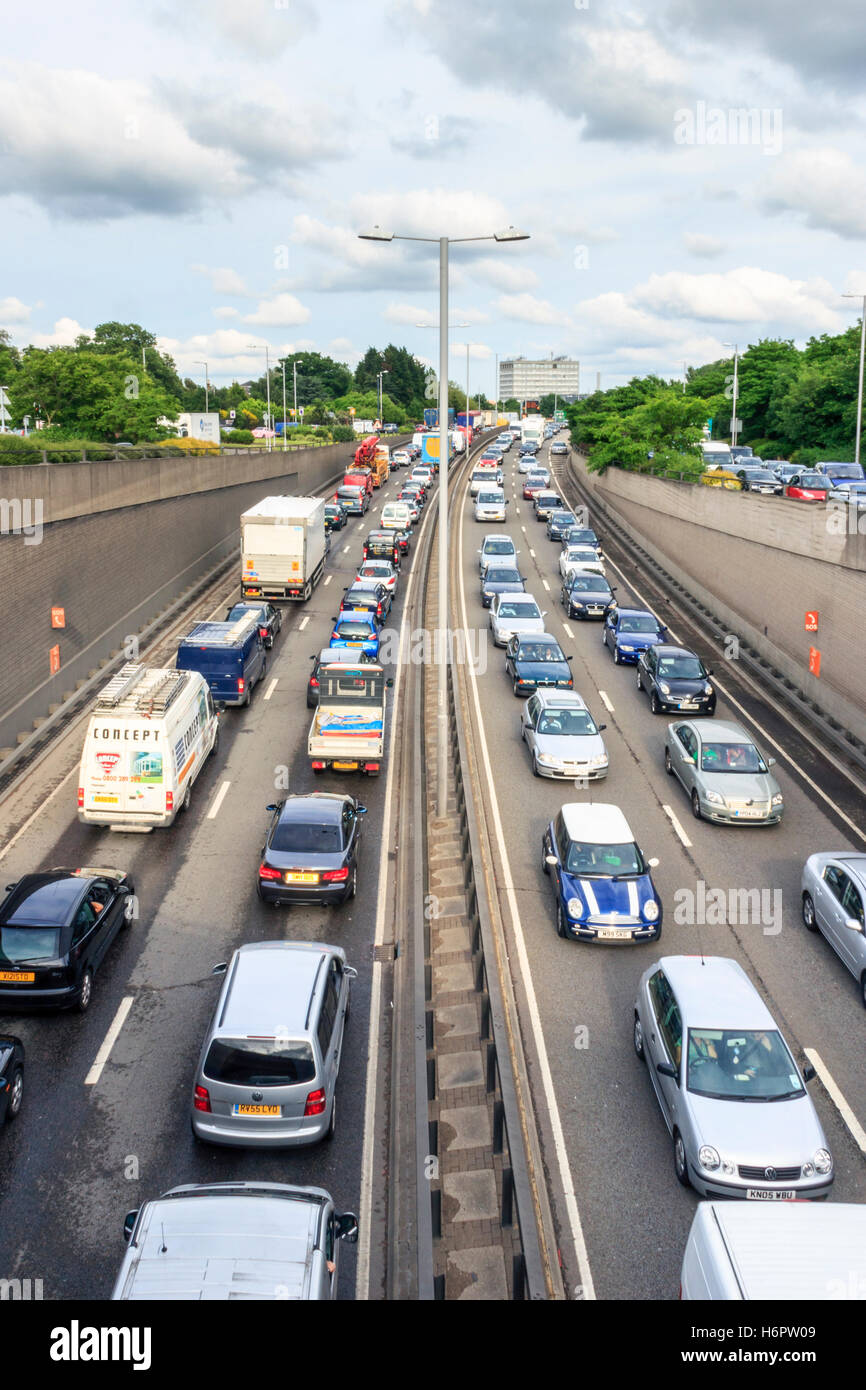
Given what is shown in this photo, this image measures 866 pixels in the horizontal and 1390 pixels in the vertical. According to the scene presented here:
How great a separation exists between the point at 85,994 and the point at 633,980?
767 centimetres

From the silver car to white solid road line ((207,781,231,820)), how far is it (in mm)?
11126

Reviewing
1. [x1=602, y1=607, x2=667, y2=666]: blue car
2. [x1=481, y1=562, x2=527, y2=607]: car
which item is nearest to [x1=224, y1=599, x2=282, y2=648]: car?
[x1=481, y1=562, x2=527, y2=607]: car

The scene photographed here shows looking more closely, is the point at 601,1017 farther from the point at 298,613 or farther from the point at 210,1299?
the point at 298,613

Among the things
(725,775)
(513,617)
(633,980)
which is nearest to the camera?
(633,980)

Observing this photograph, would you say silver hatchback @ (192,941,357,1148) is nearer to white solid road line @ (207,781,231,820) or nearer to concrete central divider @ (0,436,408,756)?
white solid road line @ (207,781,231,820)

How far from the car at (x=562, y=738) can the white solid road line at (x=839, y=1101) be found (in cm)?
980

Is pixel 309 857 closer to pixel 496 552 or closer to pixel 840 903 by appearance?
pixel 840 903

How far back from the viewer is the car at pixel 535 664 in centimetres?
2934

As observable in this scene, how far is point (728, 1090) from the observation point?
11789 millimetres

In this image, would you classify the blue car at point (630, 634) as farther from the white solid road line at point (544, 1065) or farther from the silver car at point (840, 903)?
the silver car at point (840, 903)

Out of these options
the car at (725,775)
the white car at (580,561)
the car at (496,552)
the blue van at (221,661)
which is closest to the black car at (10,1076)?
the car at (725,775)

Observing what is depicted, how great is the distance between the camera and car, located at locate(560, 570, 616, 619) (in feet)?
128

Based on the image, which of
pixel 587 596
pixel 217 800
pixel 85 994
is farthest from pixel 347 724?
pixel 587 596
